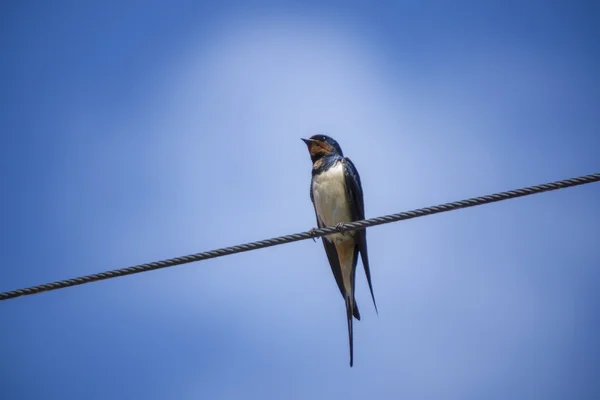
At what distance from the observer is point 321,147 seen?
649cm

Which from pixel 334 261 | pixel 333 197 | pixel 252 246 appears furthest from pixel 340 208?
pixel 252 246

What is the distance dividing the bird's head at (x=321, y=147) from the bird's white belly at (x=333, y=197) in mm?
414

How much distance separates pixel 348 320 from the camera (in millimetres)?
5191

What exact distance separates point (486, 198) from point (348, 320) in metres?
2.16

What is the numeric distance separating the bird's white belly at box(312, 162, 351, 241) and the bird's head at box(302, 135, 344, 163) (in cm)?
41

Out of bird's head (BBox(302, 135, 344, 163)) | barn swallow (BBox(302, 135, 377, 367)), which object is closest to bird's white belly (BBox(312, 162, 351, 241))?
barn swallow (BBox(302, 135, 377, 367))

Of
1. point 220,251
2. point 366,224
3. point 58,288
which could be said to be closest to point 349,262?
point 366,224

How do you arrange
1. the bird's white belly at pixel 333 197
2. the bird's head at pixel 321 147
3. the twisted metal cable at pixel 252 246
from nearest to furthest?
the twisted metal cable at pixel 252 246
the bird's white belly at pixel 333 197
the bird's head at pixel 321 147

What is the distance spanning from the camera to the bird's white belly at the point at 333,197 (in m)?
5.97

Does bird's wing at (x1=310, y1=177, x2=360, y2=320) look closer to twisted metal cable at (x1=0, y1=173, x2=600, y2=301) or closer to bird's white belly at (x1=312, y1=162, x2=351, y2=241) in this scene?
bird's white belly at (x1=312, y1=162, x2=351, y2=241)

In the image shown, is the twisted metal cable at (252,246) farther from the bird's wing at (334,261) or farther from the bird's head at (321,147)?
the bird's head at (321,147)

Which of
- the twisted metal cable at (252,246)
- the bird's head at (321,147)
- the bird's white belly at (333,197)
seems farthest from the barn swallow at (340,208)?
the twisted metal cable at (252,246)

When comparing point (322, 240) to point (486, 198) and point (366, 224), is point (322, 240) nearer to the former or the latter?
point (366, 224)

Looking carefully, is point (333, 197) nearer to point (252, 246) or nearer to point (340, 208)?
point (340, 208)
